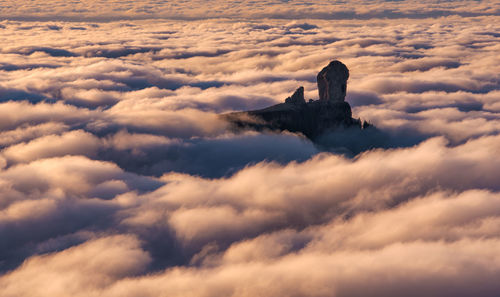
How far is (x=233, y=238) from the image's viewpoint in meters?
76.0

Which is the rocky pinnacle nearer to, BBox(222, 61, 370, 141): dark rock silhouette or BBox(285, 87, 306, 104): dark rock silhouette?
BBox(222, 61, 370, 141): dark rock silhouette

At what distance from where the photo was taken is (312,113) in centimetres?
10369

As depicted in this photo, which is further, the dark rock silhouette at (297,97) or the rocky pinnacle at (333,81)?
the rocky pinnacle at (333,81)

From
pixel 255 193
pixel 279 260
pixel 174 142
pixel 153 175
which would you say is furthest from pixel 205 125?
pixel 279 260

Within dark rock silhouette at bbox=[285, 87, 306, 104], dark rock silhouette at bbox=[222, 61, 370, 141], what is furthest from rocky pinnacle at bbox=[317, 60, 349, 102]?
dark rock silhouette at bbox=[285, 87, 306, 104]

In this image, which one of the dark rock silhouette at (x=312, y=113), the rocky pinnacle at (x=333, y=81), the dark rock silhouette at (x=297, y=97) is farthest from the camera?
the rocky pinnacle at (x=333, y=81)

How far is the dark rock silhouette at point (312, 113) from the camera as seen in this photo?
97.9m

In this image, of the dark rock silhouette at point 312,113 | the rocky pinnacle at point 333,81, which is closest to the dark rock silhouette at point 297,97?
the dark rock silhouette at point 312,113

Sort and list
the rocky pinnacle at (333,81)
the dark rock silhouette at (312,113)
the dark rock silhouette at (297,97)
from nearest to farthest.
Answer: the dark rock silhouette at (297,97), the dark rock silhouette at (312,113), the rocky pinnacle at (333,81)

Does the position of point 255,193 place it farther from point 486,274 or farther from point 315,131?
point 486,274

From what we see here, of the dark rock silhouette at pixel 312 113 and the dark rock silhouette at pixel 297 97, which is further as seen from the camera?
the dark rock silhouette at pixel 312 113

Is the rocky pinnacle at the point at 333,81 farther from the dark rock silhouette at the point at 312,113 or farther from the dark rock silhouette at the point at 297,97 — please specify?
the dark rock silhouette at the point at 297,97

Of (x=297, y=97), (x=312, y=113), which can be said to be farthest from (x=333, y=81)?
(x=297, y=97)

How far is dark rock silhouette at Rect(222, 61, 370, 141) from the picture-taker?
321 feet
